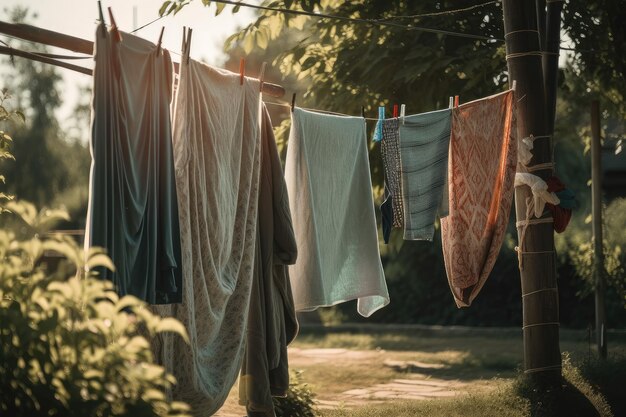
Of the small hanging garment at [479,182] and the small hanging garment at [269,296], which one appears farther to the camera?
the small hanging garment at [479,182]

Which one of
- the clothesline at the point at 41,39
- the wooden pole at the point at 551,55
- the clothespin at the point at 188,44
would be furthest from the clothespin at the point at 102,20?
the wooden pole at the point at 551,55

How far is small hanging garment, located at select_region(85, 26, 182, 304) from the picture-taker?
376 cm

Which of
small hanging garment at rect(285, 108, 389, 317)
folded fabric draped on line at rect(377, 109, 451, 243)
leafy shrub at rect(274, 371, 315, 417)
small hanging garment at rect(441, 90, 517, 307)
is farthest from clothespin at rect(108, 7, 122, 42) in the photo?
leafy shrub at rect(274, 371, 315, 417)

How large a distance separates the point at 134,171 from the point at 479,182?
7.95 ft

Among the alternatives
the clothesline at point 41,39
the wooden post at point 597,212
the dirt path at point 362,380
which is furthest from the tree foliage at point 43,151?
the clothesline at point 41,39

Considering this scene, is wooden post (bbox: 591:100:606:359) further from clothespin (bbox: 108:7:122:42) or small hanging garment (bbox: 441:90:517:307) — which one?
clothespin (bbox: 108:7:122:42)

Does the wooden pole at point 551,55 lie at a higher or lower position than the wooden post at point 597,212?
higher

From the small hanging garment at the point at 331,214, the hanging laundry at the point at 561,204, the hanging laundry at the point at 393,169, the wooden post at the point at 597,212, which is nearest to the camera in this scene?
the small hanging garment at the point at 331,214

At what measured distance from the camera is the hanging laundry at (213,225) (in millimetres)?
4285

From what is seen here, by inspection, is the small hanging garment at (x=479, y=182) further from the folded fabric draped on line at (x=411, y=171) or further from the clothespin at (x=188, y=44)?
the clothespin at (x=188, y=44)

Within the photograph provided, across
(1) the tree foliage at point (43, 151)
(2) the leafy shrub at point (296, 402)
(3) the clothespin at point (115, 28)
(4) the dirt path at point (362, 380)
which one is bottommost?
(4) the dirt path at point (362, 380)

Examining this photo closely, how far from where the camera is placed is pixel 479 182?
5.59 meters

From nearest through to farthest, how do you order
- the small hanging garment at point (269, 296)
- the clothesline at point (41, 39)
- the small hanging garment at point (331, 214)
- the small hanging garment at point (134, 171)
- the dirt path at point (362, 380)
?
the small hanging garment at point (134, 171) < the clothesline at point (41, 39) < the small hanging garment at point (269, 296) < the small hanging garment at point (331, 214) < the dirt path at point (362, 380)

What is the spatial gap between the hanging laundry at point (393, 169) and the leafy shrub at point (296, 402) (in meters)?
1.42
